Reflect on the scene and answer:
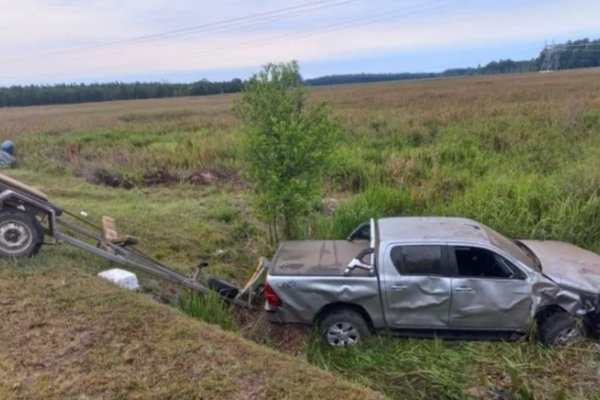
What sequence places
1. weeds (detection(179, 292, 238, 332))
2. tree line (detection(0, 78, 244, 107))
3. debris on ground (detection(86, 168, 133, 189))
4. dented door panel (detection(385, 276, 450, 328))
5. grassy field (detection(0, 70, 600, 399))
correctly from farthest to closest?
tree line (detection(0, 78, 244, 107)), debris on ground (detection(86, 168, 133, 189)), weeds (detection(179, 292, 238, 332)), dented door panel (detection(385, 276, 450, 328)), grassy field (detection(0, 70, 600, 399))

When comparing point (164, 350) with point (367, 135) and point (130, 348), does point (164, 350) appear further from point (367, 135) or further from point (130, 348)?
point (367, 135)

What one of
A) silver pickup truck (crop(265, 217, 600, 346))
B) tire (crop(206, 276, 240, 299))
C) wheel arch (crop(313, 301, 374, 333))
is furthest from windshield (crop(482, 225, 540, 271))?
tire (crop(206, 276, 240, 299))

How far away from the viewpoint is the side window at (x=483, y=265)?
235 inches

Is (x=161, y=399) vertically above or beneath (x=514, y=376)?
above

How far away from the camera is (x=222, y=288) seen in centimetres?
680

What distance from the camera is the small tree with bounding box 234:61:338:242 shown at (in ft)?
27.2

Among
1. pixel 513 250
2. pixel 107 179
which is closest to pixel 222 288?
pixel 513 250

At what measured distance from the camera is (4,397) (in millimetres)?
3723

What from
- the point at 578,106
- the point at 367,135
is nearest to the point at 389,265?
the point at 367,135

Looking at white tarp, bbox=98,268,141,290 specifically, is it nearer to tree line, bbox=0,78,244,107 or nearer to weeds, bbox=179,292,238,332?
weeds, bbox=179,292,238,332

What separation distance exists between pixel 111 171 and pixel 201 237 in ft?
23.5

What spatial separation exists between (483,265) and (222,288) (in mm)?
3221

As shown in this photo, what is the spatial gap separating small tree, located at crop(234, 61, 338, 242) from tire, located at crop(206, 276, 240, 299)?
6.77 feet

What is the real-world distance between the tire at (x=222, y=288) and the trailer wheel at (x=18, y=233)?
208cm
